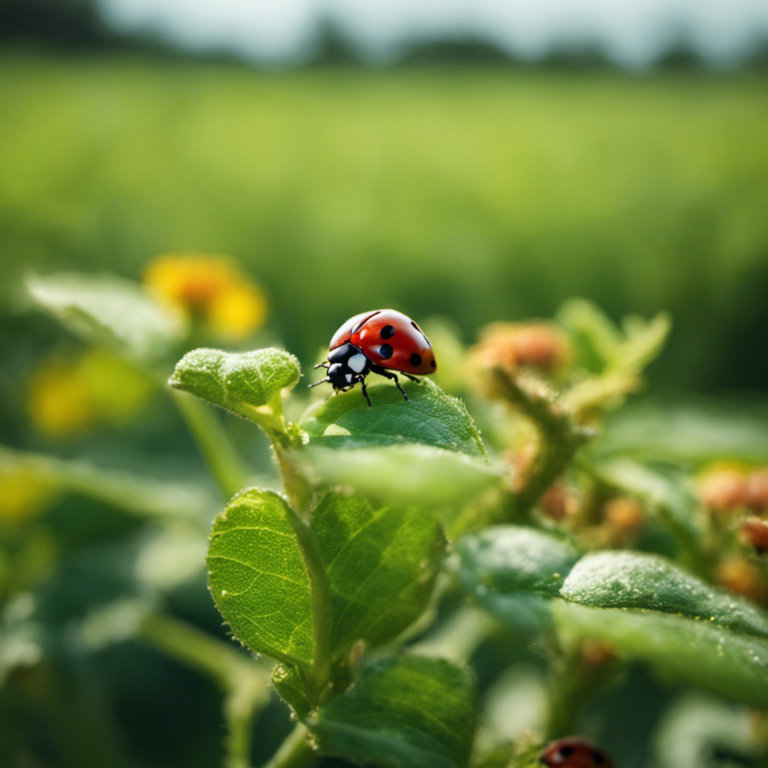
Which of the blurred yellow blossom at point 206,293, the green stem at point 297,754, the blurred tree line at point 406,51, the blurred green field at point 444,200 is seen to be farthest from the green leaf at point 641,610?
the blurred tree line at point 406,51

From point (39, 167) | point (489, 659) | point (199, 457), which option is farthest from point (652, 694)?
point (39, 167)

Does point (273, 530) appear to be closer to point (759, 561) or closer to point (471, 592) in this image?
point (471, 592)

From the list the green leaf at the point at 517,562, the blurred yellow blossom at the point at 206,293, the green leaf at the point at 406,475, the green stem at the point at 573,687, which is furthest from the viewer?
the blurred yellow blossom at the point at 206,293

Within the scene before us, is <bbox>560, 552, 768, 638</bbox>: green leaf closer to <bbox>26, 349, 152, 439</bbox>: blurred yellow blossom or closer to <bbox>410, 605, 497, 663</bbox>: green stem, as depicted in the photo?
<bbox>410, 605, 497, 663</bbox>: green stem

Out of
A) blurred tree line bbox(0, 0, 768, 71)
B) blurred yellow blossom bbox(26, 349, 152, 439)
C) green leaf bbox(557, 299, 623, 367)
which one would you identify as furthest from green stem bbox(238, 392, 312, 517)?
blurred tree line bbox(0, 0, 768, 71)

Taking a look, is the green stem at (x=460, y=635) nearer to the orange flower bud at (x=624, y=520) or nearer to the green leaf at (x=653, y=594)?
the orange flower bud at (x=624, y=520)
